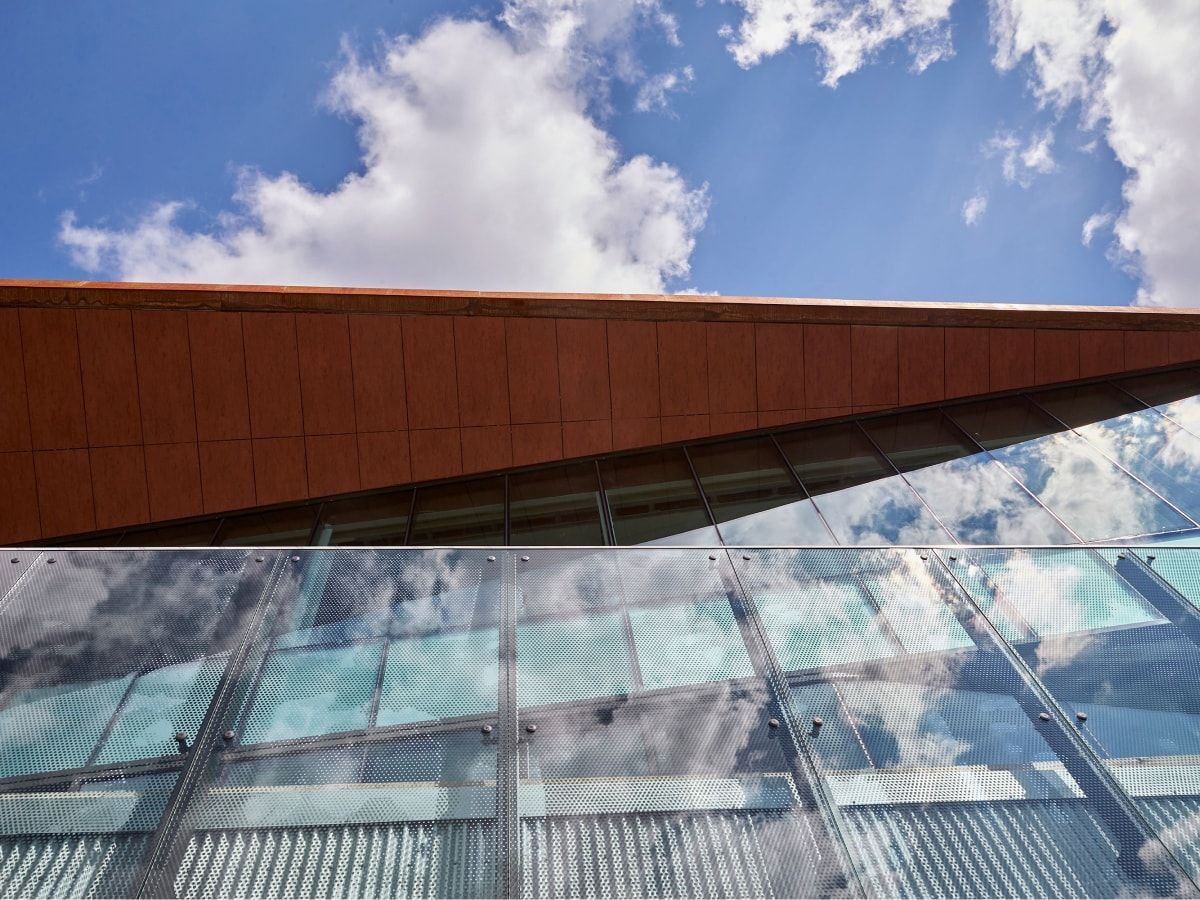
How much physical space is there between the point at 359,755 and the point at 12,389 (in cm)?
984

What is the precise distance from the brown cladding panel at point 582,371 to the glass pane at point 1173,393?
936 centimetres

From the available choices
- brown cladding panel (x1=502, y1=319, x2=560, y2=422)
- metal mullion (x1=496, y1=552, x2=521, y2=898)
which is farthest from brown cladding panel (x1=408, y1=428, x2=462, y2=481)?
metal mullion (x1=496, y1=552, x2=521, y2=898)

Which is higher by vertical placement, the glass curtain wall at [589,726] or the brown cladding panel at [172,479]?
the brown cladding panel at [172,479]

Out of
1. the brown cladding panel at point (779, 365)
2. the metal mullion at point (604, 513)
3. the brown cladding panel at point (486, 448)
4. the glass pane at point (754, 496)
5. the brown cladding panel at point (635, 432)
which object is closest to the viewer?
the glass pane at point (754, 496)

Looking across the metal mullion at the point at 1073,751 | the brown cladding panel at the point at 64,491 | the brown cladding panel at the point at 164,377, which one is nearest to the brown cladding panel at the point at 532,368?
the brown cladding panel at the point at 164,377

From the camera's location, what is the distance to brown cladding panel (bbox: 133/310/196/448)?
1016 cm

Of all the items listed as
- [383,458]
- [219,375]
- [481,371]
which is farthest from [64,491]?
[481,371]

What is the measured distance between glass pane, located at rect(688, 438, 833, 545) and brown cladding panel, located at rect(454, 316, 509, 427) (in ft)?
10.5

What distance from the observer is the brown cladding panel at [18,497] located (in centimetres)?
1003

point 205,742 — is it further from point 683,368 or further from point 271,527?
point 683,368

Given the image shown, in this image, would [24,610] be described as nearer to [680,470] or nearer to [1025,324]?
[680,470]

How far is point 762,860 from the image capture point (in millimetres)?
2961

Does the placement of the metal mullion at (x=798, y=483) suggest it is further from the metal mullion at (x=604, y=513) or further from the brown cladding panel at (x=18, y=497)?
the brown cladding panel at (x=18, y=497)

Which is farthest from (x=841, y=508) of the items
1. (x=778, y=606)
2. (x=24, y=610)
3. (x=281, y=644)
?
(x=24, y=610)
